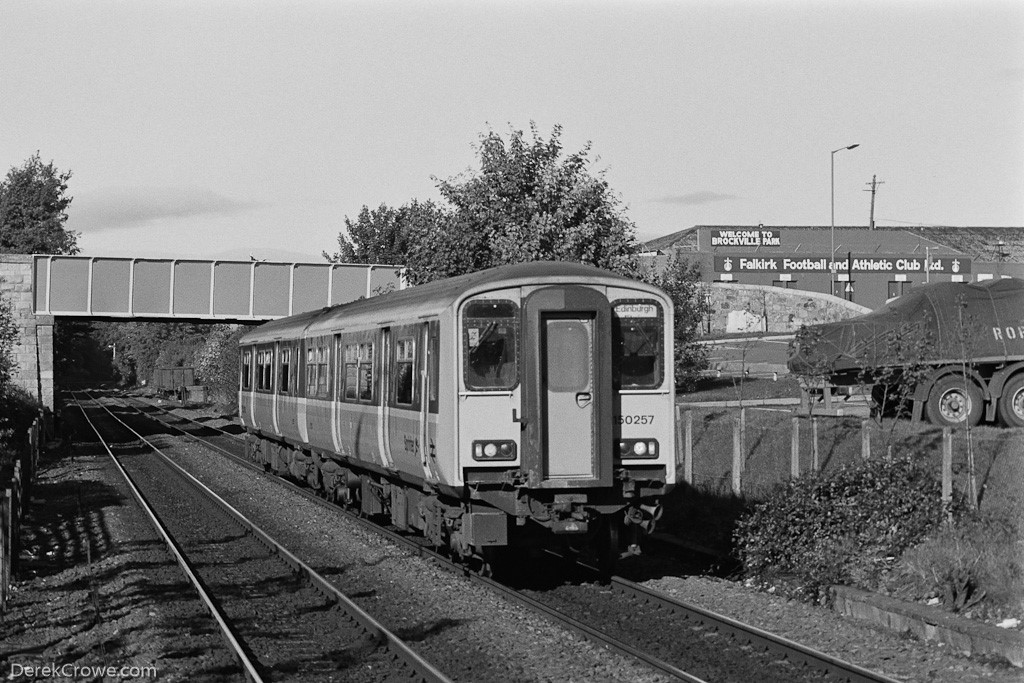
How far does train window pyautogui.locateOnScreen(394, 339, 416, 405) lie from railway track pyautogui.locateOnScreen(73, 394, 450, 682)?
2132mm

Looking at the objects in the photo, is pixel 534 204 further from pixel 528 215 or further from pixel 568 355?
pixel 568 355

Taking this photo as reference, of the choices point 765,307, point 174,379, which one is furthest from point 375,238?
point 174,379

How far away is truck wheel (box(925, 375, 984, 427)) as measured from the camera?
759 inches

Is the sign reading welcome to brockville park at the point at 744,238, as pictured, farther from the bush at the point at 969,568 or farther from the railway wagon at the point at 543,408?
the bush at the point at 969,568

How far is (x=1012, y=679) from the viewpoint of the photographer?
884cm

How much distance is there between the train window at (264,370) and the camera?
24.0 metres

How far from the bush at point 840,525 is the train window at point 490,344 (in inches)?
126

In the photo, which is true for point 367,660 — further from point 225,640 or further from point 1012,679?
point 1012,679

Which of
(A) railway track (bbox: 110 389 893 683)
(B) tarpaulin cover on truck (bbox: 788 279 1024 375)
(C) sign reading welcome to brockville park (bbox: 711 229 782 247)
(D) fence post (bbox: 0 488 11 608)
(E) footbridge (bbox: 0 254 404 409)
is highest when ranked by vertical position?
(C) sign reading welcome to brockville park (bbox: 711 229 782 247)

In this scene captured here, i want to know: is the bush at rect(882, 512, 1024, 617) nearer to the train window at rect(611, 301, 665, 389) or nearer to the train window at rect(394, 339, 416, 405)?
the train window at rect(611, 301, 665, 389)

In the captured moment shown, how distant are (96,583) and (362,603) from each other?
3.30m

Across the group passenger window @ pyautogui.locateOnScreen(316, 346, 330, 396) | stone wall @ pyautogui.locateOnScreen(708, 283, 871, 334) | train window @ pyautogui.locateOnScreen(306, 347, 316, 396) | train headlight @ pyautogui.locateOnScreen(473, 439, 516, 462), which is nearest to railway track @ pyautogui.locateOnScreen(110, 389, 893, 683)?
train headlight @ pyautogui.locateOnScreen(473, 439, 516, 462)

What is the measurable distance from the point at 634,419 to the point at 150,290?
103ft

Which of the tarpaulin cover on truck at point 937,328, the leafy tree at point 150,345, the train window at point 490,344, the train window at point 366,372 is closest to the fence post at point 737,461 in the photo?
the tarpaulin cover on truck at point 937,328
